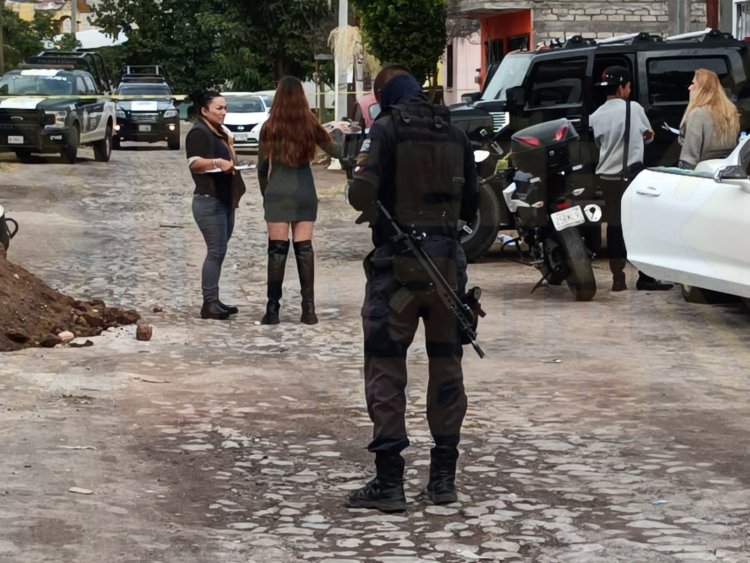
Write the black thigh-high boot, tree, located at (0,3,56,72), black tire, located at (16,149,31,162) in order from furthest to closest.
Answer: tree, located at (0,3,56,72), black tire, located at (16,149,31,162), the black thigh-high boot

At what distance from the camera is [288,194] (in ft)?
37.7

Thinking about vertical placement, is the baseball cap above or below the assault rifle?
above

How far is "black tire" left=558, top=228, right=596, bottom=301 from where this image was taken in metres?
12.4

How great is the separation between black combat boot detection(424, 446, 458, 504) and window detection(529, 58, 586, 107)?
10.1 meters

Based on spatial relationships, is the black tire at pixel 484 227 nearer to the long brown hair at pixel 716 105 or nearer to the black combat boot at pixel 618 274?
the black combat boot at pixel 618 274

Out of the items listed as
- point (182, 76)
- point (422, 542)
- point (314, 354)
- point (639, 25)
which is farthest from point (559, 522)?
point (182, 76)

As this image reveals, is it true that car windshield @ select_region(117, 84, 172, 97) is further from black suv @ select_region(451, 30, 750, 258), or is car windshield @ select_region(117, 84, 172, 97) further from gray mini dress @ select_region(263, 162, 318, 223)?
gray mini dress @ select_region(263, 162, 318, 223)

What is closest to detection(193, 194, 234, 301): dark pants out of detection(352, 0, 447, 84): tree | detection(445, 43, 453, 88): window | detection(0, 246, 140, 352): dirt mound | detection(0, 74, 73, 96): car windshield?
detection(0, 246, 140, 352): dirt mound

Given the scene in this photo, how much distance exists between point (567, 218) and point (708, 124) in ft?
4.70

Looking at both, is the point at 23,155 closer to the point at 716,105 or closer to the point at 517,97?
the point at 517,97

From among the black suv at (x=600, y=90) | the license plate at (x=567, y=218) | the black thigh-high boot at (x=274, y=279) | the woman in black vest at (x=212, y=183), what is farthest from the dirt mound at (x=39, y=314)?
the black suv at (x=600, y=90)

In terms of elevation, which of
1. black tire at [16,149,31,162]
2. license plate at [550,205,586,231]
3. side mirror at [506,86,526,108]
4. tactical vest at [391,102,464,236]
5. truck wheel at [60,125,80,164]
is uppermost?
tactical vest at [391,102,464,236]

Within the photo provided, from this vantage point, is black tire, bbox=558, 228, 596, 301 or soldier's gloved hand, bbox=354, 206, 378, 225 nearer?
soldier's gloved hand, bbox=354, 206, 378, 225

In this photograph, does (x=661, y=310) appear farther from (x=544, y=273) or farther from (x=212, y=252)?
(x=212, y=252)
